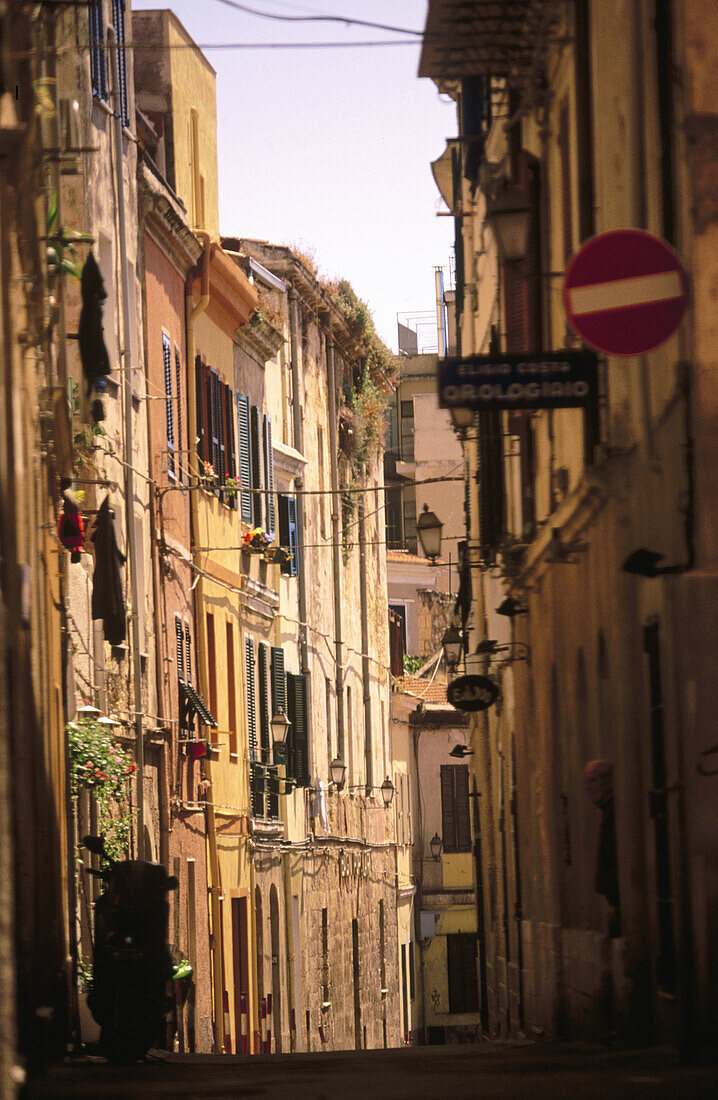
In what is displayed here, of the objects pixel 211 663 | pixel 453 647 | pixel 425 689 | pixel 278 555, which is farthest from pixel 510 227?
pixel 425 689

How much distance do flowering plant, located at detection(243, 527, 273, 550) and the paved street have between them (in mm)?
18040

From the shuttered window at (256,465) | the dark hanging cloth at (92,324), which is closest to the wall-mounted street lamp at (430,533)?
the shuttered window at (256,465)

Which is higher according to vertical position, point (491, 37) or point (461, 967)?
point (491, 37)

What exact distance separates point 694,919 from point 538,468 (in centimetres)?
855

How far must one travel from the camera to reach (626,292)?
10805mm

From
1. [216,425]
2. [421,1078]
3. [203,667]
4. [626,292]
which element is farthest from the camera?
[216,425]

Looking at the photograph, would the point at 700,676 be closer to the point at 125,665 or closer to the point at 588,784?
the point at 588,784

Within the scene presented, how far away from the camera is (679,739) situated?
1180 cm

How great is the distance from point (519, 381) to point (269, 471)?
2369cm

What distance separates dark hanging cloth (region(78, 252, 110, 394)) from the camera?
55.4ft

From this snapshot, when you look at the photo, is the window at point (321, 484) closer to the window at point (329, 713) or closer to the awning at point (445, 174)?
the window at point (329, 713)

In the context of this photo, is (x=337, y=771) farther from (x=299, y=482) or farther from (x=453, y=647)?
(x=453, y=647)

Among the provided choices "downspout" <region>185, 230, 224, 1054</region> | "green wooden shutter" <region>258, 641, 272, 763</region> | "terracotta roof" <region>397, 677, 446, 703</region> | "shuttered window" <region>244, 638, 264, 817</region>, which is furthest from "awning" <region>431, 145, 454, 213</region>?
"terracotta roof" <region>397, 677, 446, 703</region>

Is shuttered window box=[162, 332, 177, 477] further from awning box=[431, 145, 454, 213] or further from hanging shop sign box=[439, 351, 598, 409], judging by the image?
hanging shop sign box=[439, 351, 598, 409]
